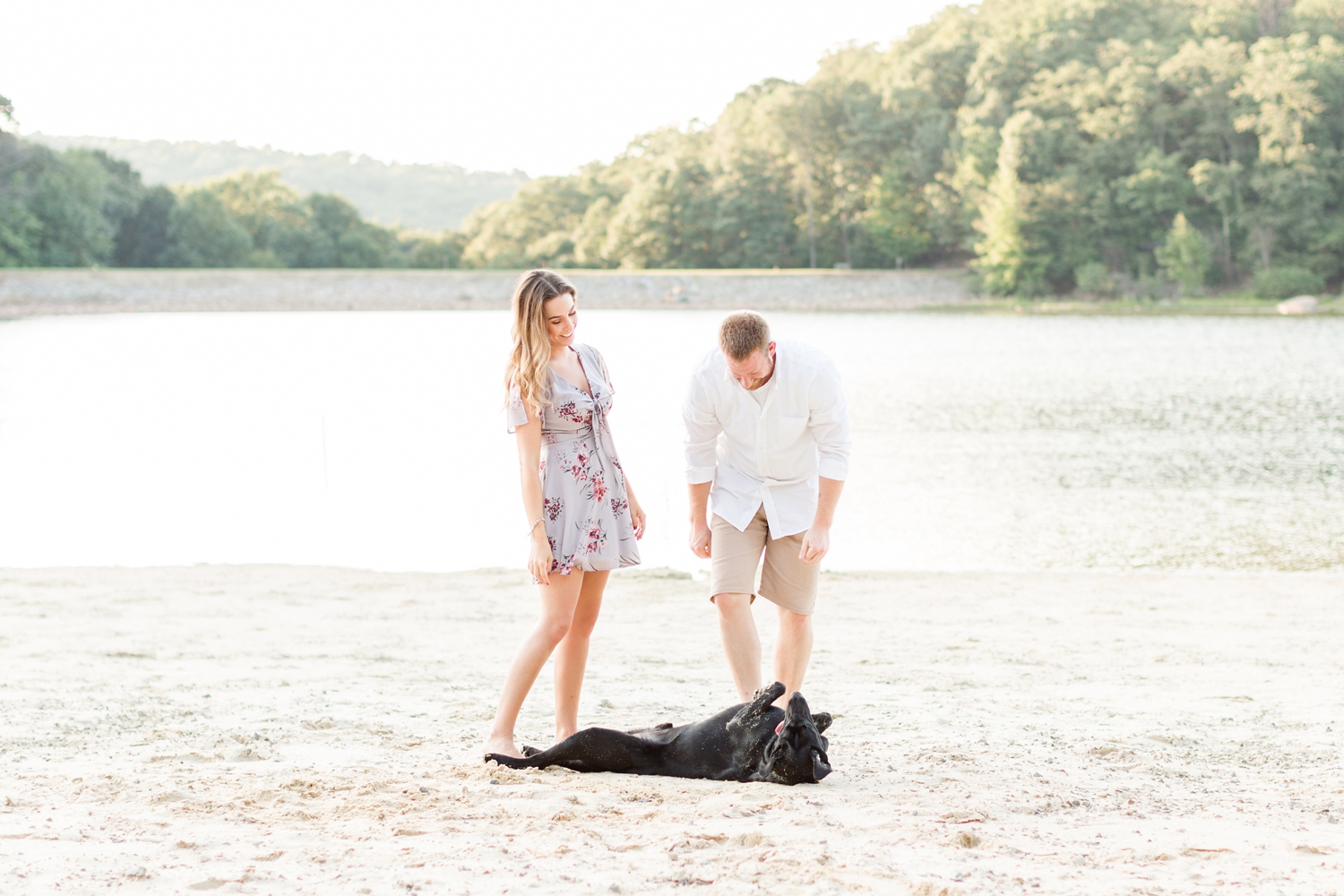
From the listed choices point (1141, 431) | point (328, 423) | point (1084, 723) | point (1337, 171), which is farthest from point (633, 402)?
point (1337, 171)

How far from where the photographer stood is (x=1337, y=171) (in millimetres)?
62250

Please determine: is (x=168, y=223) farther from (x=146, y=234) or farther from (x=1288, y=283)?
(x=1288, y=283)

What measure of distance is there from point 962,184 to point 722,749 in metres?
72.5

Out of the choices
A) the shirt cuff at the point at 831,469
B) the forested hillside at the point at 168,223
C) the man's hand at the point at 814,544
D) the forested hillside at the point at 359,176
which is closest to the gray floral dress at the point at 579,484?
the man's hand at the point at 814,544

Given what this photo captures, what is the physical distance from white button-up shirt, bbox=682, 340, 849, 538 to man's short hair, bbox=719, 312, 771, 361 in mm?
187

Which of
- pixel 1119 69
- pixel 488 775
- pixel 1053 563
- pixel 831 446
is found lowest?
pixel 1053 563

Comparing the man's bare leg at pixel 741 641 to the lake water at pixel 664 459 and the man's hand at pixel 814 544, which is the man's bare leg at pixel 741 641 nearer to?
the man's hand at pixel 814 544

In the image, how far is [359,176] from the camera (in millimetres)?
176000

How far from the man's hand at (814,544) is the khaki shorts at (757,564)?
0.06 metres

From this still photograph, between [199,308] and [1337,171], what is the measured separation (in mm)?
65163

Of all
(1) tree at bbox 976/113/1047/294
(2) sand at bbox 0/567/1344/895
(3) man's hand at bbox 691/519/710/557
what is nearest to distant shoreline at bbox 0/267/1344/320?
(1) tree at bbox 976/113/1047/294

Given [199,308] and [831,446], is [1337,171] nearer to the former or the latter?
[199,308]

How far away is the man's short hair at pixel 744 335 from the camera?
3561mm

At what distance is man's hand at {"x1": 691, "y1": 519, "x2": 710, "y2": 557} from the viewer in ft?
12.8
